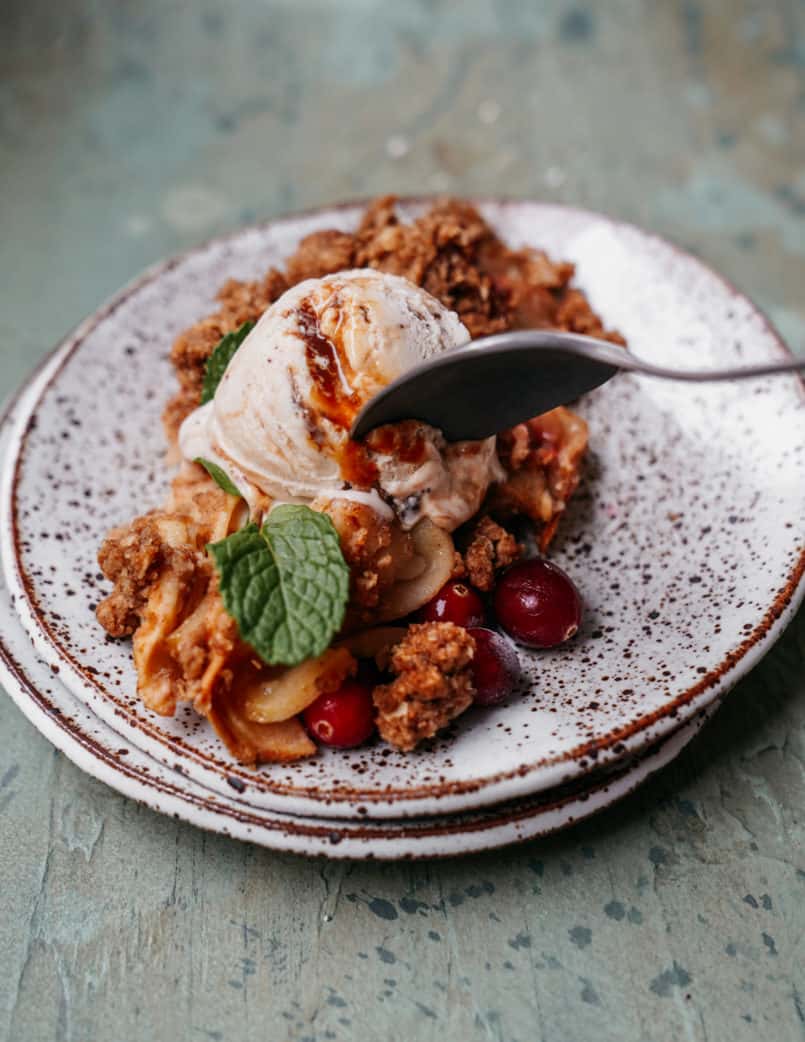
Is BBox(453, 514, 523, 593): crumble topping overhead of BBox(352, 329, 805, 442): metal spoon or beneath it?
beneath

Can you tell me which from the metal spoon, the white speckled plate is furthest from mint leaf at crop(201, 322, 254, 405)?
the metal spoon

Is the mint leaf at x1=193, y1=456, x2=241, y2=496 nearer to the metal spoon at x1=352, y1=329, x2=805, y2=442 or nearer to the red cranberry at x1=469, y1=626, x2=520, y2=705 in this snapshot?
the metal spoon at x1=352, y1=329, x2=805, y2=442

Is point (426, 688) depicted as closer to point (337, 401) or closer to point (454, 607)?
point (454, 607)

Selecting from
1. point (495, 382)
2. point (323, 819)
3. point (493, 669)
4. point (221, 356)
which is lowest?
point (323, 819)

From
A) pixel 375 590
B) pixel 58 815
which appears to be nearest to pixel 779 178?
pixel 375 590

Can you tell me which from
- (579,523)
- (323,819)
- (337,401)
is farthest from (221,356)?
(323,819)

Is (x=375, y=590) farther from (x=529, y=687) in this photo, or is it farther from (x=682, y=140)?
(x=682, y=140)
